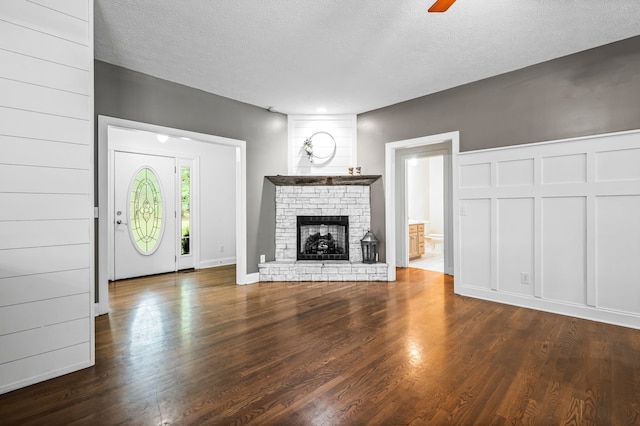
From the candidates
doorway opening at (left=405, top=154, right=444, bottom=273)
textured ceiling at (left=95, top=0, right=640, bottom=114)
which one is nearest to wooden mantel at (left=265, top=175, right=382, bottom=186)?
textured ceiling at (left=95, top=0, right=640, bottom=114)

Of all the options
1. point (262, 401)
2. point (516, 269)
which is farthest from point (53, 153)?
point (516, 269)

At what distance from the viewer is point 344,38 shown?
2.95 meters

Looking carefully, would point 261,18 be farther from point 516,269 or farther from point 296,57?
point 516,269

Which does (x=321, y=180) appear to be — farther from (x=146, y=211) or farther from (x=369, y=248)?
(x=146, y=211)

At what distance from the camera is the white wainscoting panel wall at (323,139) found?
17.1 ft

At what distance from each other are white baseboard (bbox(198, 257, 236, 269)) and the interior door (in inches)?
20.6

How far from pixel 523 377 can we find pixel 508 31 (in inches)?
109

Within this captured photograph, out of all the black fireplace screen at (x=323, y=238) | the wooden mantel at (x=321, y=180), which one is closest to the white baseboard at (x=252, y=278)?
the black fireplace screen at (x=323, y=238)

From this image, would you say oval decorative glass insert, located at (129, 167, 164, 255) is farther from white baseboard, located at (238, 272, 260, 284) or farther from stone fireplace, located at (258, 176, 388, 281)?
stone fireplace, located at (258, 176, 388, 281)

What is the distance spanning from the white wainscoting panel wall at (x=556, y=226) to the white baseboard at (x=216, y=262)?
426 centimetres

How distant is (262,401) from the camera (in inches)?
72.1

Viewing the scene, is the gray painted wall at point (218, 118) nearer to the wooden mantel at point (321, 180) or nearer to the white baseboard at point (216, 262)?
the wooden mantel at point (321, 180)

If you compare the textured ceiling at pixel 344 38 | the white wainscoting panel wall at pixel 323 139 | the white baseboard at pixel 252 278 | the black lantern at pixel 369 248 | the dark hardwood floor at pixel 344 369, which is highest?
the textured ceiling at pixel 344 38

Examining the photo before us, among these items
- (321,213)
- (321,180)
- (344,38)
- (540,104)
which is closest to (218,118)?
(321,180)
